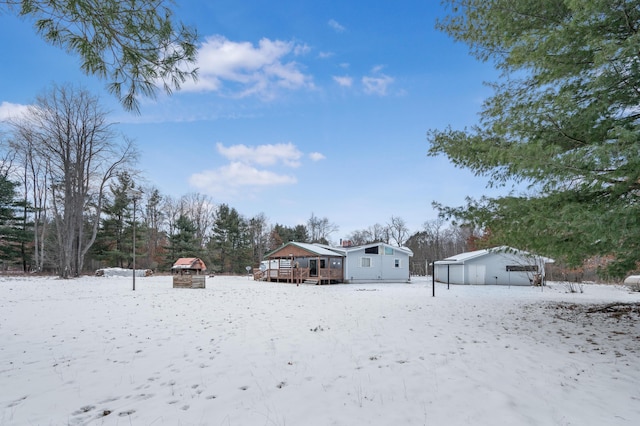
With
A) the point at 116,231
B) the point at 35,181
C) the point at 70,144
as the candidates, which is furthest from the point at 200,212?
the point at 70,144

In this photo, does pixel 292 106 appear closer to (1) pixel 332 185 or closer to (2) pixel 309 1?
(2) pixel 309 1

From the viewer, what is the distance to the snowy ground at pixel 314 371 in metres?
2.89

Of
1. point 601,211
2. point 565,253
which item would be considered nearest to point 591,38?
point 601,211

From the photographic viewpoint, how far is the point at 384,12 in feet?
29.2

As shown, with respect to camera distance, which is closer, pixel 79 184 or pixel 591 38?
pixel 591 38

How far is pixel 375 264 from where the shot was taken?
2414 centimetres

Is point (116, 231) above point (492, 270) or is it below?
above

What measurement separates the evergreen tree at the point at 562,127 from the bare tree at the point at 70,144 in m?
22.9

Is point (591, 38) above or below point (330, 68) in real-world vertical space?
below

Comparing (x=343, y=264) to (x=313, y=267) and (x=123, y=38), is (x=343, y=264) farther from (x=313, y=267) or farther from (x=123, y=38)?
(x=123, y=38)

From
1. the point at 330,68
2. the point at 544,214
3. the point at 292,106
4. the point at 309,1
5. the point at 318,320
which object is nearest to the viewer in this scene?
the point at 544,214

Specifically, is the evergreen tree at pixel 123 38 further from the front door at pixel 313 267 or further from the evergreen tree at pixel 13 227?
the evergreen tree at pixel 13 227

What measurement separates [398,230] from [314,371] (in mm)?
42097

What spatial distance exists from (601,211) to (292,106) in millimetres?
13318
